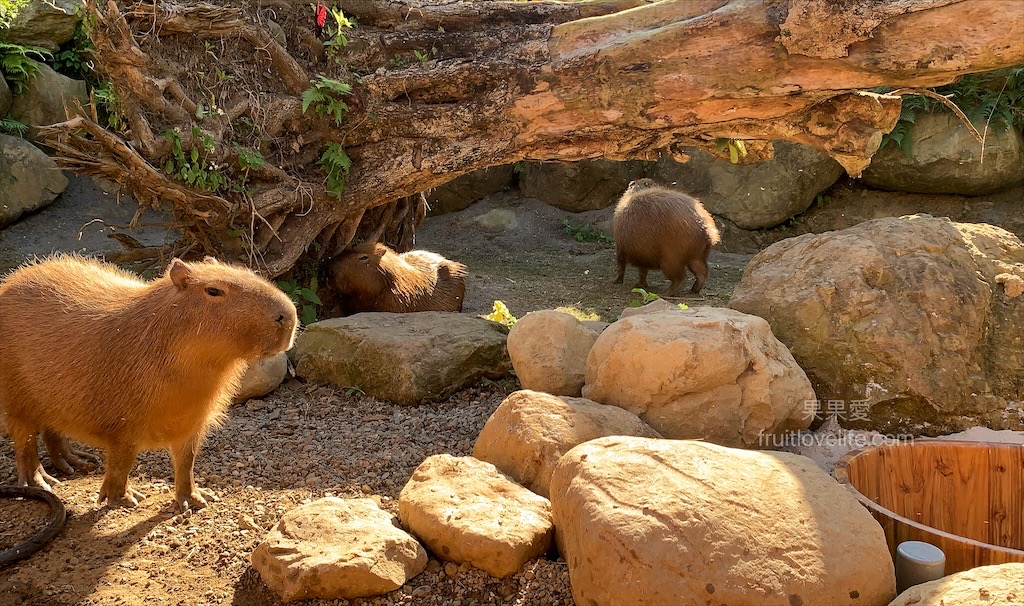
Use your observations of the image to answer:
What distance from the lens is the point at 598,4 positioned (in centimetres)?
579

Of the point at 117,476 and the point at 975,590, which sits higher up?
the point at 975,590

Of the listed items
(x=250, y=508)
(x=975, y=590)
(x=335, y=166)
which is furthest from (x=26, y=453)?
(x=975, y=590)

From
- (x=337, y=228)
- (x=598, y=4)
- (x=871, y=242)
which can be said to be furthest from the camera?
(x=337, y=228)

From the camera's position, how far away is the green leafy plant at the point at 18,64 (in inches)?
351

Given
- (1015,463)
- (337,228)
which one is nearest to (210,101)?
(337,228)

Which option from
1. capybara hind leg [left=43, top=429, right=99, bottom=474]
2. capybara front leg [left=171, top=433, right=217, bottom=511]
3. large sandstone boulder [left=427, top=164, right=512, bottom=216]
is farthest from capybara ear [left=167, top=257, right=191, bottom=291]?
large sandstone boulder [left=427, top=164, right=512, bottom=216]

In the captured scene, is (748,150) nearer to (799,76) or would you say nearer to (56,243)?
(799,76)

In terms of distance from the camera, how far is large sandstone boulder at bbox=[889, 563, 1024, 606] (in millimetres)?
2252

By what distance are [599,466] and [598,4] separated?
13.1ft

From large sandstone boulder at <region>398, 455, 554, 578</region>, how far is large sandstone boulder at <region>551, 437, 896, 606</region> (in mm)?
182

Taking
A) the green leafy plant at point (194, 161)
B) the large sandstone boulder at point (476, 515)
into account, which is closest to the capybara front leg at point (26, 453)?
the large sandstone boulder at point (476, 515)

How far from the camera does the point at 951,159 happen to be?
9.55 m

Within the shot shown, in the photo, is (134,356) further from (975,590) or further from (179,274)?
(975,590)

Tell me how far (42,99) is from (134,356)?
7.43 meters
